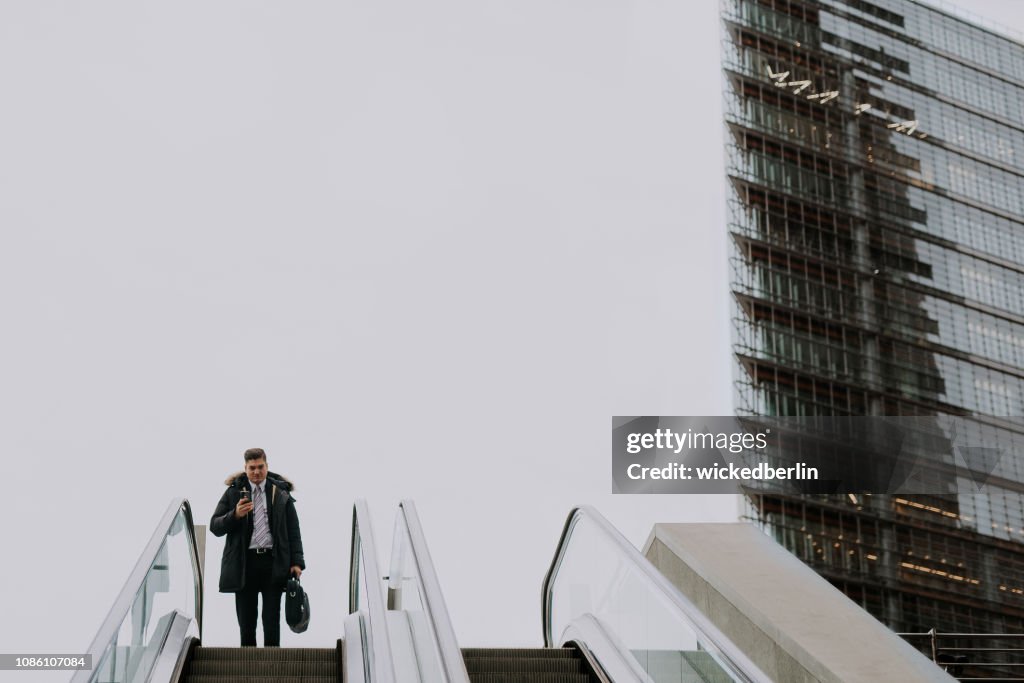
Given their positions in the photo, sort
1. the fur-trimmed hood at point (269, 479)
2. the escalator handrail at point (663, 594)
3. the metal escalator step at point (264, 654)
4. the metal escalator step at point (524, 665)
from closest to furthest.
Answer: the escalator handrail at point (663, 594) < the metal escalator step at point (524, 665) < the metal escalator step at point (264, 654) < the fur-trimmed hood at point (269, 479)

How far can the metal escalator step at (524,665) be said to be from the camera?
5199 millimetres

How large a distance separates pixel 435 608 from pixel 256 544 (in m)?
2.61

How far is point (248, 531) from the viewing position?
684 cm

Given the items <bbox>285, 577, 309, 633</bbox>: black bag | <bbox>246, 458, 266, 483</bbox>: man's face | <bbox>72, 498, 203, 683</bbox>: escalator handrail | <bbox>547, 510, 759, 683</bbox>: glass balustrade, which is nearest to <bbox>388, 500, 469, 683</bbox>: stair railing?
<bbox>285, 577, 309, 633</bbox>: black bag

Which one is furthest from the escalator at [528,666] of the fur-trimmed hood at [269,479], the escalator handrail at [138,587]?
the fur-trimmed hood at [269,479]

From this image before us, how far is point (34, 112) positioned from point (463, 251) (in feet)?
44.2

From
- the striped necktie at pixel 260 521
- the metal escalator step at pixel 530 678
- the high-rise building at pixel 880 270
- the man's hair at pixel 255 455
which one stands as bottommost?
the metal escalator step at pixel 530 678

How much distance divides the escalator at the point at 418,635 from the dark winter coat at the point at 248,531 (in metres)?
0.20

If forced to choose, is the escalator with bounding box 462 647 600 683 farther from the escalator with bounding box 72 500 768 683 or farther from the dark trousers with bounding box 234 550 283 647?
the dark trousers with bounding box 234 550 283 647

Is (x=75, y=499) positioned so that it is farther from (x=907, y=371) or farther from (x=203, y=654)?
(x=907, y=371)

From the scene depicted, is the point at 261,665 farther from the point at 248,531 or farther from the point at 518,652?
the point at 248,531

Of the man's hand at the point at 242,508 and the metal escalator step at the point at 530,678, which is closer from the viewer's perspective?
the metal escalator step at the point at 530,678
